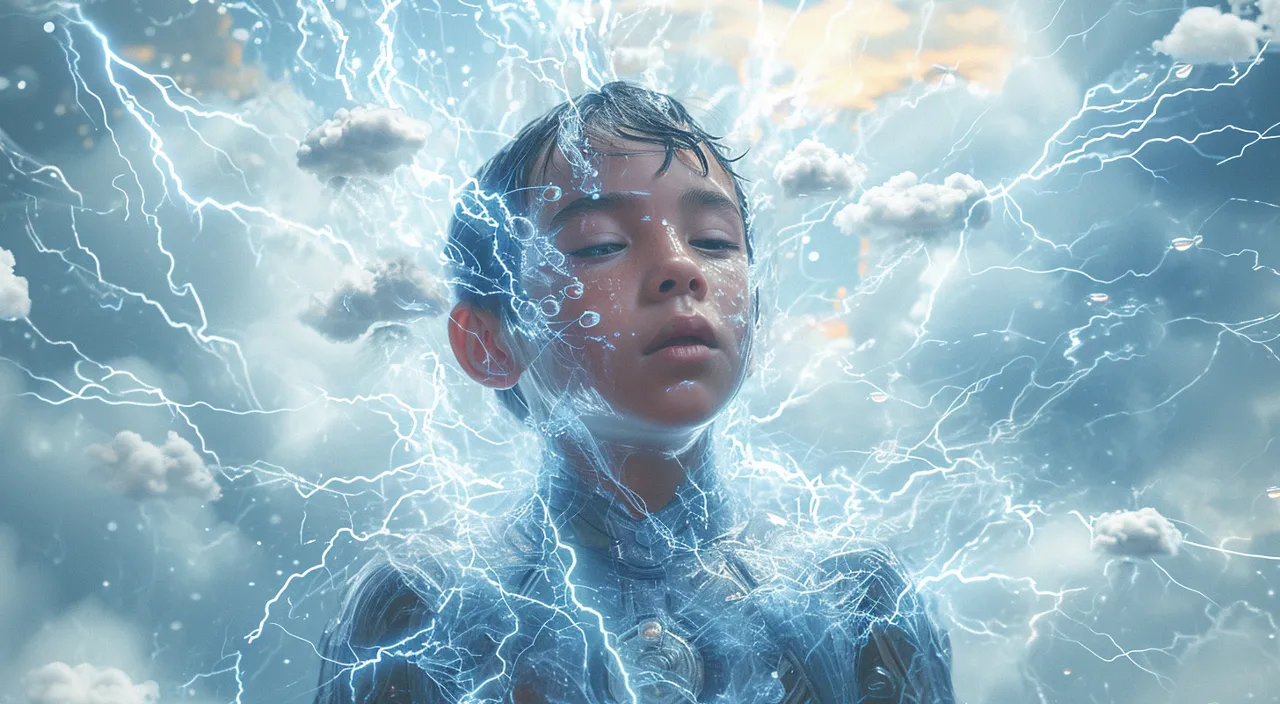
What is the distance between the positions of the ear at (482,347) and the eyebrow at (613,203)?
160 millimetres

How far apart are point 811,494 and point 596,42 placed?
718 mm

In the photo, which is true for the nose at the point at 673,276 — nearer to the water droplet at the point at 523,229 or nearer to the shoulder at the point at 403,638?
the water droplet at the point at 523,229

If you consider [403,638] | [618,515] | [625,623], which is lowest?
[403,638]

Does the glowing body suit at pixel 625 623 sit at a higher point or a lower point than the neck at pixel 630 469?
lower

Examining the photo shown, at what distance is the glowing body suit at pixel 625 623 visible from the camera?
3.15 ft

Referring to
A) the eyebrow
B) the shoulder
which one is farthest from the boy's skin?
the shoulder

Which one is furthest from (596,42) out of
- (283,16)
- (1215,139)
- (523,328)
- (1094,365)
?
(1215,139)

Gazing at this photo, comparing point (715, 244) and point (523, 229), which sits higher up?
point (715, 244)

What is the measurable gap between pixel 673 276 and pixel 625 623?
39 centimetres

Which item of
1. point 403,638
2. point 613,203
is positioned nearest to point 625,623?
point 403,638

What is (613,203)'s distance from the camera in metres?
0.99

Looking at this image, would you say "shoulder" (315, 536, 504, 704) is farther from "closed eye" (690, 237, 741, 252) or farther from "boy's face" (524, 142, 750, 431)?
"closed eye" (690, 237, 741, 252)

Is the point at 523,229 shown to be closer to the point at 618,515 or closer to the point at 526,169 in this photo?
the point at 526,169

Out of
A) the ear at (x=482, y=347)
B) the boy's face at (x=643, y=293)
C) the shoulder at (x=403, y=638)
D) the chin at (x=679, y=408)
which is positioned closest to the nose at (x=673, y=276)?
the boy's face at (x=643, y=293)
